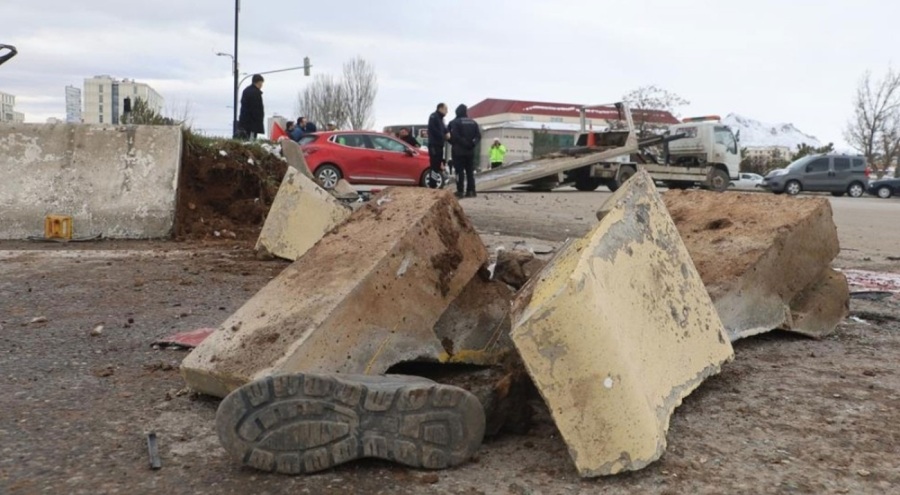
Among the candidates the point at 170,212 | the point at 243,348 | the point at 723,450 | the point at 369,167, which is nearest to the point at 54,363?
the point at 243,348

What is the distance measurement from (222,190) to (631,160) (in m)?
15.1

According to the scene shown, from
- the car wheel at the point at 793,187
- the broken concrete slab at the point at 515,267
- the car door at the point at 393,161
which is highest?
the car door at the point at 393,161

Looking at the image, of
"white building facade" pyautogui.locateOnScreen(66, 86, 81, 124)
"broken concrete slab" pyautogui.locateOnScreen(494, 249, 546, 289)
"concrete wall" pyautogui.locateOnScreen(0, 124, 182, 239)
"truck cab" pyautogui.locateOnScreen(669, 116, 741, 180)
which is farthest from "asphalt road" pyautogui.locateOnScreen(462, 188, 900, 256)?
"white building facade" pyautogui.locateOnScreen(66, 86, 81, 124)

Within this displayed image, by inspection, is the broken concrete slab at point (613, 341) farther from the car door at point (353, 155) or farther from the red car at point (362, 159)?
the car door at point (353, 155)

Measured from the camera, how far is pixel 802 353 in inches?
167

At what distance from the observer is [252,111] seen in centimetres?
1321

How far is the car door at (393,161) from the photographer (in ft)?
57.2

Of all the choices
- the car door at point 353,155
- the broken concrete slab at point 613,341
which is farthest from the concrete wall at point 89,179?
the car door at point 353,155

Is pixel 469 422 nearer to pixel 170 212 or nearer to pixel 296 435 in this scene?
pixel 296 435

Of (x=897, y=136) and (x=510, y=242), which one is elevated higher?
(x=897, y=136)

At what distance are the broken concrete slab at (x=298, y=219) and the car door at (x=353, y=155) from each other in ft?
32.4

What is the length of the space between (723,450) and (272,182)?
25.4 ft

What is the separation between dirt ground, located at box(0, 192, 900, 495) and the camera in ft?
8.23

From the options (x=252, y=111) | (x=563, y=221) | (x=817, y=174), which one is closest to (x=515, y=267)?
(x=563, y=221)
